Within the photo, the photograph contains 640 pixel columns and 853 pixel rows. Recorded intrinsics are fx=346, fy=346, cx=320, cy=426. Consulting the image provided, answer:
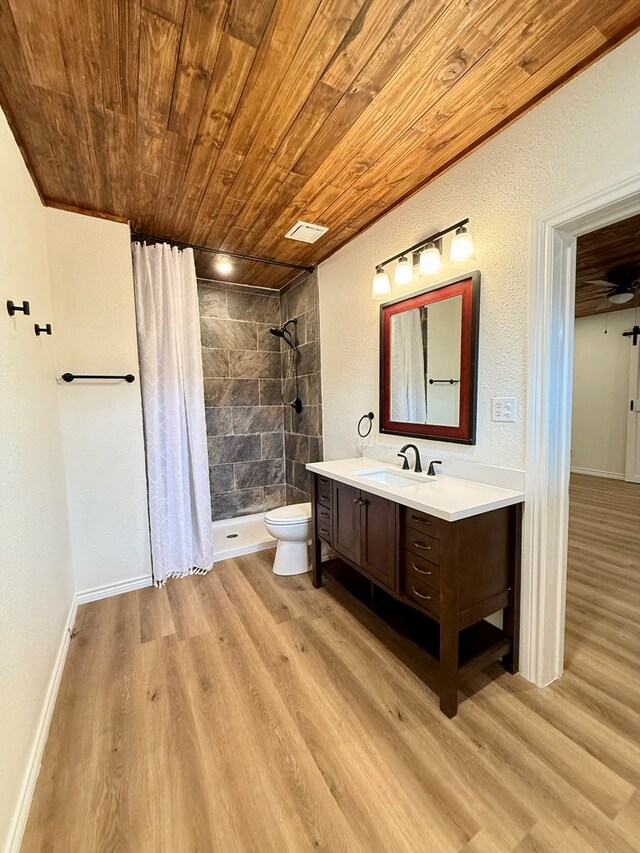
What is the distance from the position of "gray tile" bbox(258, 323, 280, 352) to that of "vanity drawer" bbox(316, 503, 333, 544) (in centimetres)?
196

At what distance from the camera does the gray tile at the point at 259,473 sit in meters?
3.55

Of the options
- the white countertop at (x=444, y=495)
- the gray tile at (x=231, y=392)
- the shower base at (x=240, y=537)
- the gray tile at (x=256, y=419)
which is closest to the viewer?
the white countertop at (x=444, y=495)

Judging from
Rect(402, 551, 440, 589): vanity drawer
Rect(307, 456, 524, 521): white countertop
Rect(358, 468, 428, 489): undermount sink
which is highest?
Rect(307, 456, 524, 521): white countertop

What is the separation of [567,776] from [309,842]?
0.86m

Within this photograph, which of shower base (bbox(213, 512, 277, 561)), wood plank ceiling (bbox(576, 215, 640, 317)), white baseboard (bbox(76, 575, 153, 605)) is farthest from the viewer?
shower base (bbox(213, 512, 277, 561))

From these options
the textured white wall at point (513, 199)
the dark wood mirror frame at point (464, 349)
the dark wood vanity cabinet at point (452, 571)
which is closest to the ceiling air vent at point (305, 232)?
the textured white wall at point (513, 199)

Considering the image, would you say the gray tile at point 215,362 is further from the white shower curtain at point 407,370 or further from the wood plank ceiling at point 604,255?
the wood plank ceiling at point 604,255

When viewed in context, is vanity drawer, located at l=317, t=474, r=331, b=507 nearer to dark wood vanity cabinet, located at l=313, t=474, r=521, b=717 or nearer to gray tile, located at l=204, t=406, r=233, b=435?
dark wood vanity cabinet, located at l=313, t=474, r=521, b=717

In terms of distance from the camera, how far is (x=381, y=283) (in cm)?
214

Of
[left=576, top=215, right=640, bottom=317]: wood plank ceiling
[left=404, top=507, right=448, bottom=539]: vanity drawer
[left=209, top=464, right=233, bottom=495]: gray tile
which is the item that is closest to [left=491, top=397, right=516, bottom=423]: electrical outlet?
[left=404, top=507, right=448, bottom=539]: vanity drawer

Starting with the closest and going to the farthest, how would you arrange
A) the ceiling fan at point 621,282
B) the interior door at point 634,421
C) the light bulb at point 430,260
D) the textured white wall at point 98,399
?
the light bulb at point 430,260
the textured white wall at point 98,399
the ceiling fan at point 621,282
the interior door at point 634,421

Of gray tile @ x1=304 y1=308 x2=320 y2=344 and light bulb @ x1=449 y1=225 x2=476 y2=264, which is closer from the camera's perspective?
light bulb @ x1=449 y1=225 x2=476 y2=264

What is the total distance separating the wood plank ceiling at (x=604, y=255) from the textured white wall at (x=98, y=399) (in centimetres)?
296

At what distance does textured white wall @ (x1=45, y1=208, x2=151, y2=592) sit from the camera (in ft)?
6.96
